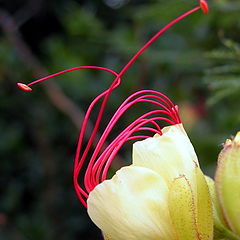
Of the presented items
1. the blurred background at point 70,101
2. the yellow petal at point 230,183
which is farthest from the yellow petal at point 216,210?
the blurred background at point 70,101

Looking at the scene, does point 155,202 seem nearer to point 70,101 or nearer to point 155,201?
point 155,201

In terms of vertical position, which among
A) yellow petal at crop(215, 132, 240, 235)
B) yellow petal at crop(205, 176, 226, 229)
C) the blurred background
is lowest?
the blurred background

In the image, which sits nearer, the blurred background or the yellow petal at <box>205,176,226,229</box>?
the yellow petal at <box>205,176,226,229</box>

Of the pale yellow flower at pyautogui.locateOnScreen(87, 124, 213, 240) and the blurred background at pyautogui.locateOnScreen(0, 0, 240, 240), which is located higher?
the pale yellow flower at pyautogui.locateOnScreen(87, 124, 213, 240)

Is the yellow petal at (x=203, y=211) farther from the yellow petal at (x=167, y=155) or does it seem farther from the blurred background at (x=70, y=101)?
the blurred background at (x=70, y=101)

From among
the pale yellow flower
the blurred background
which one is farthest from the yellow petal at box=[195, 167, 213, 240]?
the blurred background

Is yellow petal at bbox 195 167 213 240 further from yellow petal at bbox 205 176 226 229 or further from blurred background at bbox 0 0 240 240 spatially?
blurred background at bbox 0 0 240 240

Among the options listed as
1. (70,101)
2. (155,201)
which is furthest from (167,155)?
(70,101)
